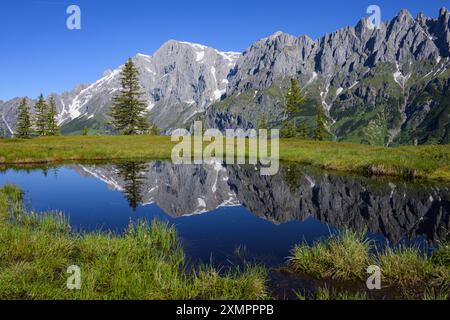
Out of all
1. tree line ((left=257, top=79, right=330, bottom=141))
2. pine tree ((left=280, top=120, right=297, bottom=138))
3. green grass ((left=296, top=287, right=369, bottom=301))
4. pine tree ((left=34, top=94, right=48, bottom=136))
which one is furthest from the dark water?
pine tree ((left=34, top=94, right=48, bottom=136))

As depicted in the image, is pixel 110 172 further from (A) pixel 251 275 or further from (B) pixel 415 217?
(A) pixel 251 275

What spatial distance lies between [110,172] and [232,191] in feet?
56.1

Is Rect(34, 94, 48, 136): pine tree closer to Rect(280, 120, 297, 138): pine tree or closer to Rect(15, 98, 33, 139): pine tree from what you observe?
Rect(15, 98, 33, 139): pine tree

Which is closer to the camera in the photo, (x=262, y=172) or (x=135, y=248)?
(x=135, y=248)

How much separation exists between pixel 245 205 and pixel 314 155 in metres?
30.9

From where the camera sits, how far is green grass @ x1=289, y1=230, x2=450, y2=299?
12023mm

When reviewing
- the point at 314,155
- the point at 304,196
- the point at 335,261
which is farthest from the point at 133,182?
the point at 314,155

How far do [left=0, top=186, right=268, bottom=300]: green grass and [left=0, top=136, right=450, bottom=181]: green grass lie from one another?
31.6 metres

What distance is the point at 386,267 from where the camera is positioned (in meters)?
12.9

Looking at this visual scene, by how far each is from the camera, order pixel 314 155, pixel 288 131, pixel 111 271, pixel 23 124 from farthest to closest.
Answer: pixel 23 124, pixel 288 131, pixel 314 155, pixel 111 271

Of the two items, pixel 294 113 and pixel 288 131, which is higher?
pixel 294 113

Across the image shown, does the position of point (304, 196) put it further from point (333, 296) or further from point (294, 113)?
point (294, 113)
